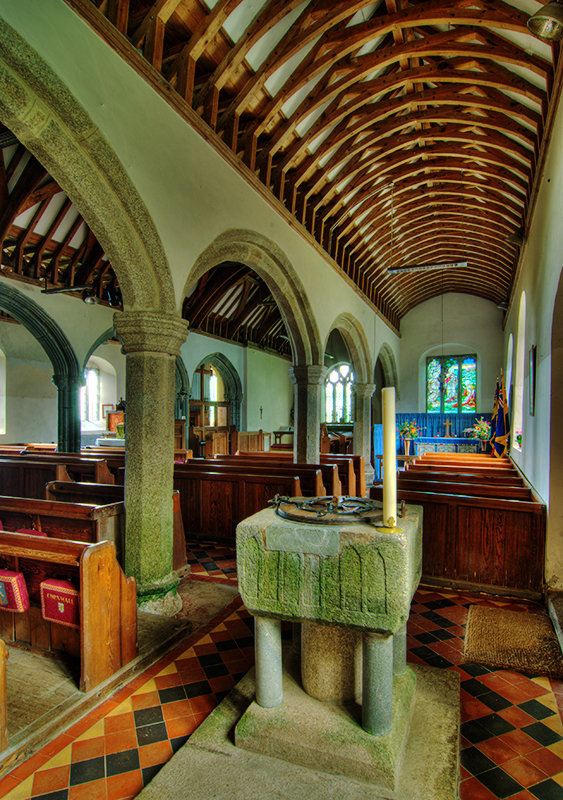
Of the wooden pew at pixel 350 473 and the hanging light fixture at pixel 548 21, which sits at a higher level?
the hanging light fixture at pixel 548 21

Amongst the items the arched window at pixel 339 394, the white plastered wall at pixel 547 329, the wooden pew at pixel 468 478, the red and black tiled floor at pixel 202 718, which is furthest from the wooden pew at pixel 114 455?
the arched window at pixel 339 394

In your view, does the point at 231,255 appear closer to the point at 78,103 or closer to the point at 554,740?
the point at 78,103

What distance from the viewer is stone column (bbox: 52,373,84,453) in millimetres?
8828

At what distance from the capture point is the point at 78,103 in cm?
304

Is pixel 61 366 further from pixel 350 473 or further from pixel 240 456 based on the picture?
pixel 350 473

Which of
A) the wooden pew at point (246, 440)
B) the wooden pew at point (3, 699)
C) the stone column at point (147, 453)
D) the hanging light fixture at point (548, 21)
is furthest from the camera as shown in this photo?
the wooden pew at point (246, 440)

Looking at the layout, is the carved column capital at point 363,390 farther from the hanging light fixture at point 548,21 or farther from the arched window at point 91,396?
the hanging light fixture at point 548,21

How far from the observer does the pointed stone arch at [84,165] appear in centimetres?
282

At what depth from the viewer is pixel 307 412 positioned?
24.8 feet

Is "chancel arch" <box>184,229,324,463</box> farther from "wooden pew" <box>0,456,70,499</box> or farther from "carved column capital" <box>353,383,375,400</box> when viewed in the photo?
"carved column capital" <box>353,383,375,400</box>

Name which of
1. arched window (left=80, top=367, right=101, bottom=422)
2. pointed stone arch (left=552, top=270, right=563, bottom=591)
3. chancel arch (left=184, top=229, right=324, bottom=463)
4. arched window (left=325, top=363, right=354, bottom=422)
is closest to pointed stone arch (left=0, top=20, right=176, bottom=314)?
chancel arch (left=184, top=229, right=324, bottom=463)

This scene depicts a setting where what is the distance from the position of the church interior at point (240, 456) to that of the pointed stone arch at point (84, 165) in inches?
0.6

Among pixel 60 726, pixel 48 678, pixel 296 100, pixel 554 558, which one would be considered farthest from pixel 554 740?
pixel 296 100

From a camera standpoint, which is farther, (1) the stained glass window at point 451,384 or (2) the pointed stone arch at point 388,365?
(1) the stained glass window at point 451,384
